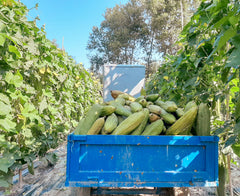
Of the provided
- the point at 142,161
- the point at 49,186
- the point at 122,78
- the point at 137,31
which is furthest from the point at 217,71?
the point at 137,31

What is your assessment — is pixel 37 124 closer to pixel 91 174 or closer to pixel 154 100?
pixel 91 174

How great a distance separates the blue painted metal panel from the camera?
5.41ft

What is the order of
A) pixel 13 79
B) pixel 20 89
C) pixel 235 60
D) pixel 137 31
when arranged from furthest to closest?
pixel 137 31 → pixel 20 89 → pixel 13 79 → pixel 235 60

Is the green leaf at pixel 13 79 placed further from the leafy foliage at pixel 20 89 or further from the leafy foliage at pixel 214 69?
the leafy foliage at pixel 214 69

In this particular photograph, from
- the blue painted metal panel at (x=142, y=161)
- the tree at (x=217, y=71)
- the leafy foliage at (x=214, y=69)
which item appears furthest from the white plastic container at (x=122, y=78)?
the blue painted metal panel at (x=142, y=161)

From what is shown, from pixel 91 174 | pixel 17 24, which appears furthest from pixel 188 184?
pixel 17 24

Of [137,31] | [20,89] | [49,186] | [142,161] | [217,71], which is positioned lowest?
[49,186]

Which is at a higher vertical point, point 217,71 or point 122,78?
point 122,78

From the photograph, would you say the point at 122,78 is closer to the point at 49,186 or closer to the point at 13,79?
the point at 49,186

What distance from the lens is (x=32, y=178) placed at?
320 centimetres

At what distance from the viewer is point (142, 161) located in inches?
66.1

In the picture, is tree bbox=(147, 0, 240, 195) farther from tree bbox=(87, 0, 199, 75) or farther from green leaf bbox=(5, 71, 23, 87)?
tree bbox=(87, 0, 199, 75)

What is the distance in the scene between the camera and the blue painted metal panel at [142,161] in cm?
165

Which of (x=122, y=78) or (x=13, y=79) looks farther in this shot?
(x=122, y=78)
